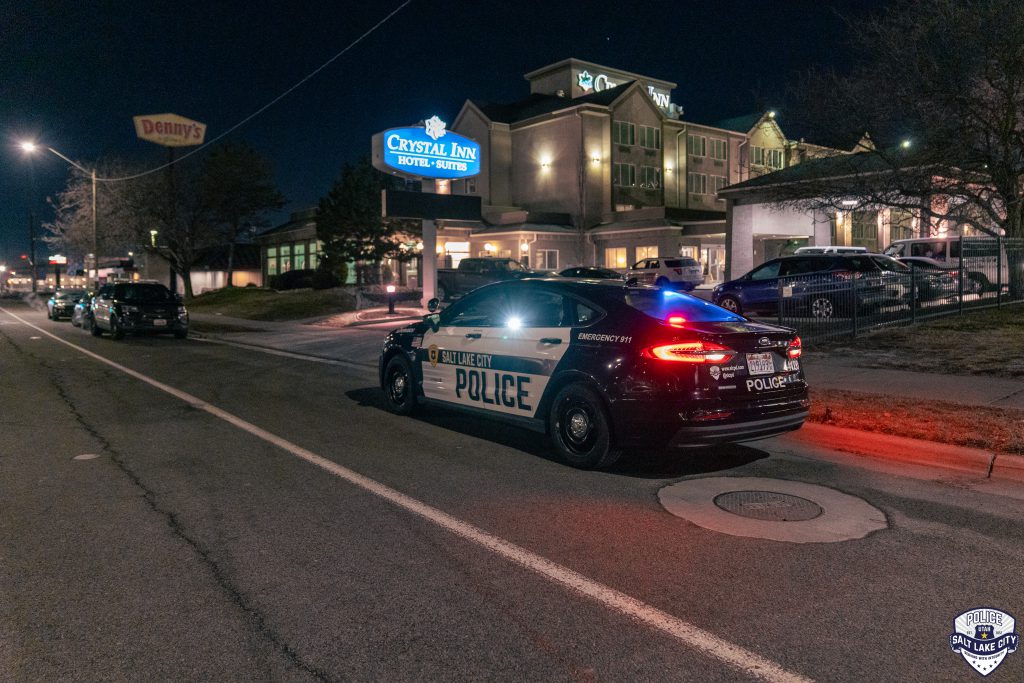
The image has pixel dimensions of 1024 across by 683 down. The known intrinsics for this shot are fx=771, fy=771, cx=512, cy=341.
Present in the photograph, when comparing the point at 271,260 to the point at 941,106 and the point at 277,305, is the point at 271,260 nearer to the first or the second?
the point at 277,305

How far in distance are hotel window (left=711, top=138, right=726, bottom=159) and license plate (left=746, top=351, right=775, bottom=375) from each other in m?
48.6

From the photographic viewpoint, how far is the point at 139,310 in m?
21.6

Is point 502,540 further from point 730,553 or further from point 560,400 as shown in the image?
point 560,400

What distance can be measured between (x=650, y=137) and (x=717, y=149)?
6909 millimetres

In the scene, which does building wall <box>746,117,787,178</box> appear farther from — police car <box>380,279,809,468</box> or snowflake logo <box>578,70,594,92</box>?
police car <box>380,279,809,468</box>

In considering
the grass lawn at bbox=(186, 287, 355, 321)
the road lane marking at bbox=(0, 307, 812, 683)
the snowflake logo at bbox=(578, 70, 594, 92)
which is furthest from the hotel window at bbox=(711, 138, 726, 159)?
the road lane marking at bbox=(0, 307, 812, 683)

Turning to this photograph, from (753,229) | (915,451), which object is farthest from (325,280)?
(915,451)

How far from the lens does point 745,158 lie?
2095 inches

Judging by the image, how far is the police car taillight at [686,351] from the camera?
6184 millimetres

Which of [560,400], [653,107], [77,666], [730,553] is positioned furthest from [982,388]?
[653,107]

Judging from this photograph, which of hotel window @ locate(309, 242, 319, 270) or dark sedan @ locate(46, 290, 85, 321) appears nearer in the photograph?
dark sedan @ locate(46, 290, 85, 321)

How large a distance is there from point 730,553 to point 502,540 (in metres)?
1.40

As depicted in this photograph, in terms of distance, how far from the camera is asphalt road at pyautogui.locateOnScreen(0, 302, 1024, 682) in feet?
11.0

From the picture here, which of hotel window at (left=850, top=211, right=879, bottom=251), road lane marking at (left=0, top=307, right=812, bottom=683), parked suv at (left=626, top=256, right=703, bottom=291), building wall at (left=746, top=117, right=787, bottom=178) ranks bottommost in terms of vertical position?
road lane marking at (left=0, top=307, right=812, bottom=683)
